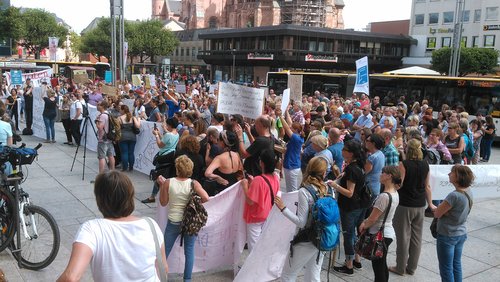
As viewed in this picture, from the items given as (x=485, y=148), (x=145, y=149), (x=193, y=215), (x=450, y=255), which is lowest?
(x=485, y=148)

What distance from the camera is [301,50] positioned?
58.8 meters

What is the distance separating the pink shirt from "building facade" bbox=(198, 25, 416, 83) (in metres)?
50.0

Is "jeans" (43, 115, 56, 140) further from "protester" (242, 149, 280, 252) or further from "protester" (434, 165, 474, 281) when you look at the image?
"protester" (434, 165, 474, 281)

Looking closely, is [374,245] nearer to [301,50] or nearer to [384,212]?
[384,212]

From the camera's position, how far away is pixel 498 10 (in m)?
61.3

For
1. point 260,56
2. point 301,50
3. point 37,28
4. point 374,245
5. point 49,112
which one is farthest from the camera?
point 37,28

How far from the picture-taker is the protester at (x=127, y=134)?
34.7ft

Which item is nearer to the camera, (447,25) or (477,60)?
(477,60)

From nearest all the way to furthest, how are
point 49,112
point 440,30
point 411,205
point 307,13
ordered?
point 411,205
point 49,112
point 440,30
point 307,13

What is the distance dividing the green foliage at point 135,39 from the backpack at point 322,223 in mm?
Result: 80482

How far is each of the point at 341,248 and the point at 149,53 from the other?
8050 cm

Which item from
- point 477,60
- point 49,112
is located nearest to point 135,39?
point 477,60

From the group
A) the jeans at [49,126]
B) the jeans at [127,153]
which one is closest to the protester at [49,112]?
the jeans at [49,126]

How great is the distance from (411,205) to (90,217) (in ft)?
16.5
